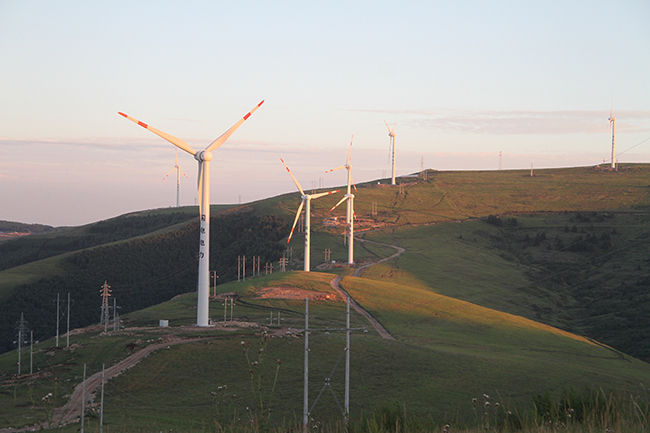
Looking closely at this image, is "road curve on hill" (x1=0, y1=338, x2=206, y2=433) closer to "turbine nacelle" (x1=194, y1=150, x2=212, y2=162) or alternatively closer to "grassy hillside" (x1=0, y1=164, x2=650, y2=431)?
"grassy hillside" (x1=0, y1=164, x2=650, y2=431)

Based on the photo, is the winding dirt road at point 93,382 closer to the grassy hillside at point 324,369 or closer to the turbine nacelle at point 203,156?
the grassy hillside at point 324,369

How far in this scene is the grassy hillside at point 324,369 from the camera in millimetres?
50938

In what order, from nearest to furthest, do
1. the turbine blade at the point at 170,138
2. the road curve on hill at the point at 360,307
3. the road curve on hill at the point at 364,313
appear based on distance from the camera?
1. the turbine blade at the point at 170,138
2. the road curve on hill at the point at 364,313
3. the road curve on hill at the point at 360,307

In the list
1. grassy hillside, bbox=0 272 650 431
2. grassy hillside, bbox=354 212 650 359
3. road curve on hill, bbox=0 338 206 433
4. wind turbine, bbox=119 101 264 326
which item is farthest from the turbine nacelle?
grassy hillside, bbox=354 212 650 359

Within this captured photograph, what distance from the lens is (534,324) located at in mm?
107062

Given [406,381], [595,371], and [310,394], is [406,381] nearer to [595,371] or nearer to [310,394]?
[310,394]

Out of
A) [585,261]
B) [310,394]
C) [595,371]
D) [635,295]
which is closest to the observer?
[310,394]

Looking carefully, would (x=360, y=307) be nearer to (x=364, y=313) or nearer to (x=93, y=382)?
(x=364, y=313)

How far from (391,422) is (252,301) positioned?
9260 cm

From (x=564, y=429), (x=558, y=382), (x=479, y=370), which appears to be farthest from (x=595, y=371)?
(x=564, y=429)

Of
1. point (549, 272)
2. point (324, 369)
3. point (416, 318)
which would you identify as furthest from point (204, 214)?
point (549, 272)

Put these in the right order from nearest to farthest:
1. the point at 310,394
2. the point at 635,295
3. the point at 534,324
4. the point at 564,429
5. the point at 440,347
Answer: the point at 564,429
the point at 310,394
the point at 440,347
the point at 534,324
the point at 635,295

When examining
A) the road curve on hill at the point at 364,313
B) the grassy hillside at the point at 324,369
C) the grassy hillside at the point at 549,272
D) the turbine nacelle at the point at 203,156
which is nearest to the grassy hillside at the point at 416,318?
the grassy hillside at the point at 324,369

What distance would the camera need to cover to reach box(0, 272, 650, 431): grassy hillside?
50.9 meters
